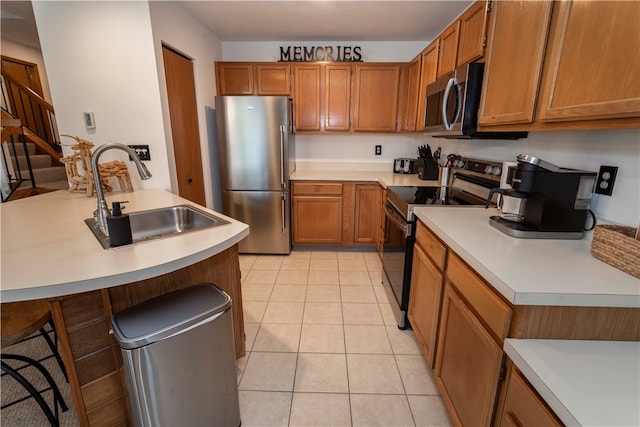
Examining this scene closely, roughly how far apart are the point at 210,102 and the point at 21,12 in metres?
1.83

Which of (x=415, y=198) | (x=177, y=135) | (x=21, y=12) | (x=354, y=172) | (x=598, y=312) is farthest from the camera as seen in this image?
(x=354, y=172)

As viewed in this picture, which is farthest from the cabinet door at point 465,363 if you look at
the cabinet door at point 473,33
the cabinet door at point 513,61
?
the cabinet door at point 473,33

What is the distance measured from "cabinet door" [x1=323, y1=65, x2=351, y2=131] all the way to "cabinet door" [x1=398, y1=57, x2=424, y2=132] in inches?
23.3

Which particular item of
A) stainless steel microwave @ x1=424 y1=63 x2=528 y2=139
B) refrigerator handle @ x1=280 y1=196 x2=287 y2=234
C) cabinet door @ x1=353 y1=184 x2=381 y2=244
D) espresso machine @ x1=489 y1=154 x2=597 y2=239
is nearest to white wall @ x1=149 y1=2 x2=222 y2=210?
refrigerator handle @ x1=280 y1=196 x2=287 y2=234

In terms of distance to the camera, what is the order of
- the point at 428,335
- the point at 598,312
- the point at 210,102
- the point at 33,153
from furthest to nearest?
1. the point at 33,153
2. the point at 210,102
3. the point at 428,335
4. the point at 598,312

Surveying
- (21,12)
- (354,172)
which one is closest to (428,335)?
(354,172)

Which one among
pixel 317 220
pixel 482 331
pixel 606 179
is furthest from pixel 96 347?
pixel 317 220

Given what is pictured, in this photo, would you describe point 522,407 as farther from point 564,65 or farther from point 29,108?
point 29,108

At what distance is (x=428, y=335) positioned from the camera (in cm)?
163

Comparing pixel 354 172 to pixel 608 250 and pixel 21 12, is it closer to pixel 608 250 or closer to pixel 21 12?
pixel 608 250

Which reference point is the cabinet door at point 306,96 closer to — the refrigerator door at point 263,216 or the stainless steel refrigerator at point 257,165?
the stainless steel refrigerator at point 257,165

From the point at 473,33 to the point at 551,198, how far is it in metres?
1.18

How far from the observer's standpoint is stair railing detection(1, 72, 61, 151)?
3.84 metres

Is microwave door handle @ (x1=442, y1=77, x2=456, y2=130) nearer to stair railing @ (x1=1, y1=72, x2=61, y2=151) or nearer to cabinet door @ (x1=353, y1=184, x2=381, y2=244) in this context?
cabinet door @ (x1=353, y1=184, x2=381, y2=244)
